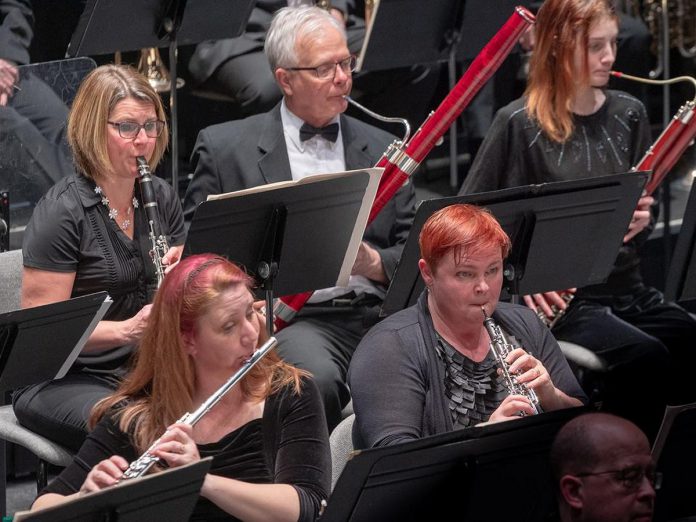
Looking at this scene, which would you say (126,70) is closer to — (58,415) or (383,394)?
(58,415)

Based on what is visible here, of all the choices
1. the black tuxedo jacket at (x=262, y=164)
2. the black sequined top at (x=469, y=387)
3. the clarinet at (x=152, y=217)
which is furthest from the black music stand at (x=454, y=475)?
the black tuxedo jacket at (x=262, y=164)

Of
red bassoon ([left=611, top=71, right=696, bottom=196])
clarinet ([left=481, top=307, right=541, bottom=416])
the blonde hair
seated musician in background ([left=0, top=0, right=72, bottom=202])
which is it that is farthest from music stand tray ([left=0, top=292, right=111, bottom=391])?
red bassoon ([left=611, top=71, right=696, bottom=196])

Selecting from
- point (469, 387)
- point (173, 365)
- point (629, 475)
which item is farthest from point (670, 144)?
point (173, 365)

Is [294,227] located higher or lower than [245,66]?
lower

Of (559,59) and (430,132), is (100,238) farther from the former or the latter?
(559,59)

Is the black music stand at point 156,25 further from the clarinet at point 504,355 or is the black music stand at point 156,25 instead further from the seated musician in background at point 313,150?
the clarinet at point 504,355

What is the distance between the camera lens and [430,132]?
360cm

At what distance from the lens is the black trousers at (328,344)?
349 cm

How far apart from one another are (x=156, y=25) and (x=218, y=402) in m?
1.96

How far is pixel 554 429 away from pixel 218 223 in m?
1.01

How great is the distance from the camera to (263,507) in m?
2.49

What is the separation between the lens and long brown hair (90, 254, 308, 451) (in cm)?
258

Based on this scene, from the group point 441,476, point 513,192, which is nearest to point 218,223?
point 513,192

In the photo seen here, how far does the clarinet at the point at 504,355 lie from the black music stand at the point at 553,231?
0.36 meters
